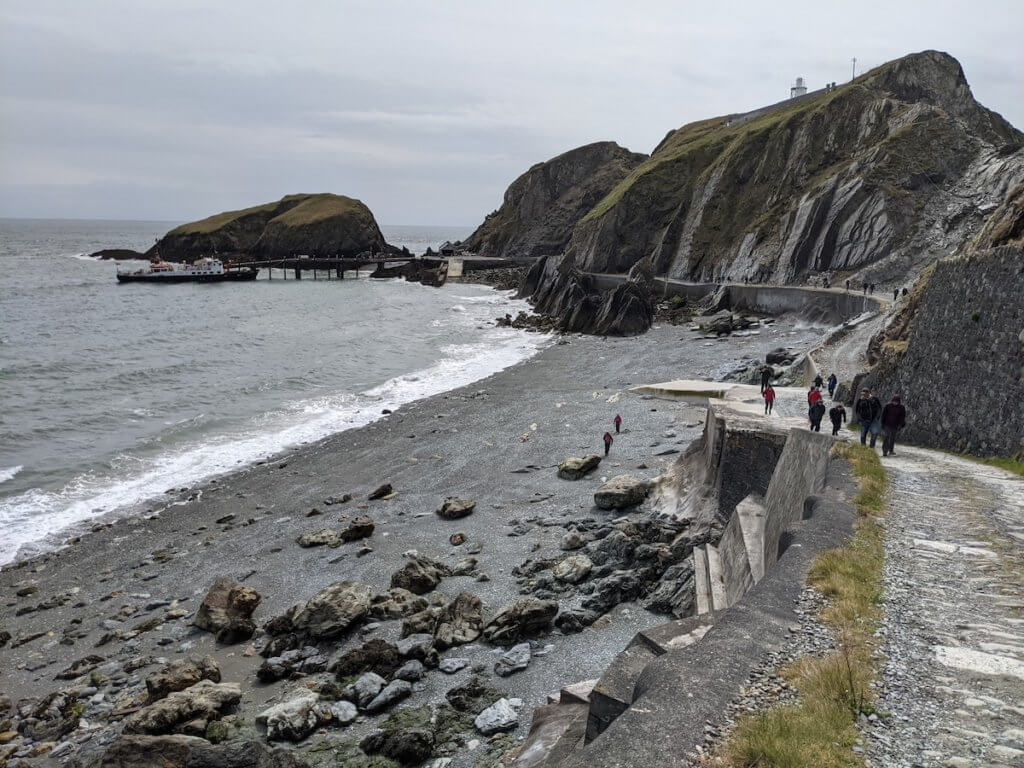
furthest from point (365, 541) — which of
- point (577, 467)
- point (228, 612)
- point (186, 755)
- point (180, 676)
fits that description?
point (186, 755)

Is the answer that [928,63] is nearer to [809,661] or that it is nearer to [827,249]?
[827,249]

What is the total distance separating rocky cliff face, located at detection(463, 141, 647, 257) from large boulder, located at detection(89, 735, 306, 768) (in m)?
112

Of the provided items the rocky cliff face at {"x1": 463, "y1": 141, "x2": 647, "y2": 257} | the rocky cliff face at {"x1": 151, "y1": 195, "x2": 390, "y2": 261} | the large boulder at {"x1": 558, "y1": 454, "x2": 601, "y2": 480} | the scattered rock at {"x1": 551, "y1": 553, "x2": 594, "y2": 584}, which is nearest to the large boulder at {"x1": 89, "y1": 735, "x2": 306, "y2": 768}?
the scattered rock at {"x1": 551, "y1": 553, "x2": 594, "y2": 584}

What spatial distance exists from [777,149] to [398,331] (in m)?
40.7

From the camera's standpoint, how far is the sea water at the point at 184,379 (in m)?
24.1

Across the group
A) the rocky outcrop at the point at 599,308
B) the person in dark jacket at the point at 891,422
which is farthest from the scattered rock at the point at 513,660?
the rocky outcrop at the point at 599,308

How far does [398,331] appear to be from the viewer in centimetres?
5859

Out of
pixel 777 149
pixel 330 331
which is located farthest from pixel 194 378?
pixel 777 149

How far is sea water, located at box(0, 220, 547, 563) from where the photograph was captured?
79.1 ft

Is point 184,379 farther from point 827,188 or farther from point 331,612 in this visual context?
point 827,188

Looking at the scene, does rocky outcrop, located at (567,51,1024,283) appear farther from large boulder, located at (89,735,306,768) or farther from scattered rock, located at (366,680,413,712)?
large boulder, located at (89,735,306,768)

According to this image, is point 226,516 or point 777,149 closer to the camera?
point 226,516

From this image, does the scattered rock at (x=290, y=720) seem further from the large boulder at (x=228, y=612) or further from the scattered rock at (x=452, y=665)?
the large boulder at (x=228, y=612)

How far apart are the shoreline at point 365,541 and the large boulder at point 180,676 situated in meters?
0.37
